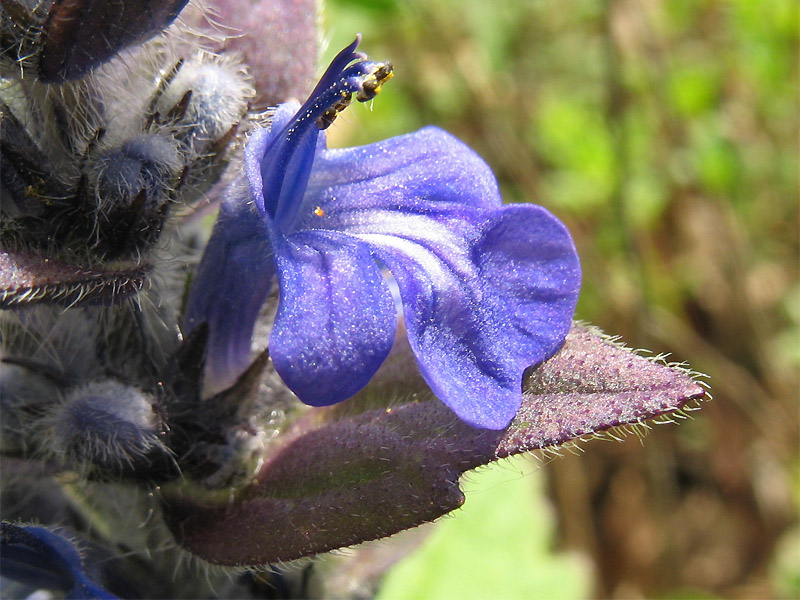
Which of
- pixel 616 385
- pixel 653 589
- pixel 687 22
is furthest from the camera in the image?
pixel 687 22

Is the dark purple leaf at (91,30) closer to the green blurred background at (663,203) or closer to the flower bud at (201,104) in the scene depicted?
the flower bud at (201,104)

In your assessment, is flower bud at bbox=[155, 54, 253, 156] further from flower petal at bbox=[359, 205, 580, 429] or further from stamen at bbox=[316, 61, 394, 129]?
flower petal at bbox=[359, 205, 580, 429]


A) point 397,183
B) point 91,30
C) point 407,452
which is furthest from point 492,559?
point 91,30

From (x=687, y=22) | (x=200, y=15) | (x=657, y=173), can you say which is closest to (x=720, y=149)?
(x=657, y=173)

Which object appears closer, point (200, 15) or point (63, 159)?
point (63, 159)

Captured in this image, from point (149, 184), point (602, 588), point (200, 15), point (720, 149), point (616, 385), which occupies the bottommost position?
point (602, 588)

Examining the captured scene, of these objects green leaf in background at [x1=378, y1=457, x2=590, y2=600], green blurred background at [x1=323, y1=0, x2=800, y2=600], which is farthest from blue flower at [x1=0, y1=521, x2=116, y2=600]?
green blurred background at [x1=323, y1=0, x2=800, y2=600]

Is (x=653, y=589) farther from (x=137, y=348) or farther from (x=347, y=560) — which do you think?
(x=137, y=348)
